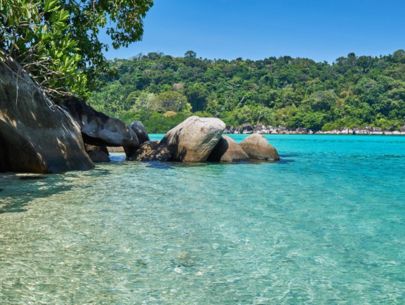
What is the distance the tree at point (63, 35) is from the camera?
9039 mm

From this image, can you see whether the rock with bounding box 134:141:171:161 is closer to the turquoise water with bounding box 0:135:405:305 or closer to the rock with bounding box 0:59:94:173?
the rock with bounding box 0:59:94:173

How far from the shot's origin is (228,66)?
140 m

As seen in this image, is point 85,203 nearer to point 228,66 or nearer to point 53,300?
point 53,300

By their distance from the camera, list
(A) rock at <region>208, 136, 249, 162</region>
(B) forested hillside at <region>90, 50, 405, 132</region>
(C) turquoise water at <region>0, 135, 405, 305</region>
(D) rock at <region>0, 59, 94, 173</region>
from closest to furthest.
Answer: (C) turquoise water at <region>0, 135, 405, 305</region>
(D) rock at <region>0, 59, 94, 173</region>
(A) rock at <region>208, 136, 249, 162</region>
(B) forested hillside at <region>90, 50, 405, 132</region>

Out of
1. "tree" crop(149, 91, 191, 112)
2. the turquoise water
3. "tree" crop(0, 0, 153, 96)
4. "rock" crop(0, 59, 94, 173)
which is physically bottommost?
the turquoise water

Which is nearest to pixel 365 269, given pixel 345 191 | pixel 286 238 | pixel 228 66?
pixel 286 238

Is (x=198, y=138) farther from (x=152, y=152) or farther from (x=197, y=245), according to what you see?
(x=197, y=245)

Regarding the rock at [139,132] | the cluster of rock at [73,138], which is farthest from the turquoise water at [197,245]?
the rock at [139,132]

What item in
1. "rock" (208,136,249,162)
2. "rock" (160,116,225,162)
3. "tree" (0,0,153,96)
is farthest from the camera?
"rock" (208,136,249,162)

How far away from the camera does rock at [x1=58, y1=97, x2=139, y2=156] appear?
1717 centimetres

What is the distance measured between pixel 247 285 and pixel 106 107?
7704cm

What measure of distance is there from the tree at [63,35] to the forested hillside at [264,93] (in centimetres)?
5572

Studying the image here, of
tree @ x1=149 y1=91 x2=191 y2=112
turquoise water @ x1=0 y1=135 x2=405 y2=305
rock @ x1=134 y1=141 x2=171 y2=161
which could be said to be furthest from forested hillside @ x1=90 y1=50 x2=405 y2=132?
turquoise water @ x1=0 y1=135 x2=405 y2=305

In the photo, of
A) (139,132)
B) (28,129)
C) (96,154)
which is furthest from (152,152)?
(28,129)
